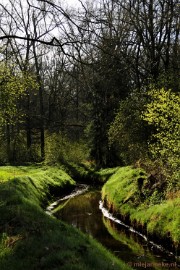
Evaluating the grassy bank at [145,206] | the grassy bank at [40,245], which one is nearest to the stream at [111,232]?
the grassy bank at [145,206]

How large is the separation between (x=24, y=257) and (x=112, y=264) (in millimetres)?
2322

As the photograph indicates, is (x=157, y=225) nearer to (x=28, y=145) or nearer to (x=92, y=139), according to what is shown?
(x=92, y=139)

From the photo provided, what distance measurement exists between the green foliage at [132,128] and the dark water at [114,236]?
16.6 feet

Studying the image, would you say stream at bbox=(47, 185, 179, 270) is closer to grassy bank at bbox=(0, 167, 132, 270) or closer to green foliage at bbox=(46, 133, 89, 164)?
grassy bank at bbox=(0, 167, 132, 270)

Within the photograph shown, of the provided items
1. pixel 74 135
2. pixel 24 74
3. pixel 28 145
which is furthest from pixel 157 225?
pixel 74 135

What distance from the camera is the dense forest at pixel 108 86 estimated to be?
50.8ft

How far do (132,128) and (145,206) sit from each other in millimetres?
11215

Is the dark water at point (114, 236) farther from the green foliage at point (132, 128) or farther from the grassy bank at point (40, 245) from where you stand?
the green foliage at point (132, 128)

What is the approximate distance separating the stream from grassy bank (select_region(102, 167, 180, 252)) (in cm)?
48

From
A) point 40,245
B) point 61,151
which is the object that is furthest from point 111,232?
point 61,151

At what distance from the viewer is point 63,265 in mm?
9344

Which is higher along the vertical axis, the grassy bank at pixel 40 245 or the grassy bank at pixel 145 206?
the grassy bank at pixel 40 245

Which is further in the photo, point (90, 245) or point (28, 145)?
point (28, 145)

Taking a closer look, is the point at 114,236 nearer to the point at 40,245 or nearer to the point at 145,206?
the point at 145,206
